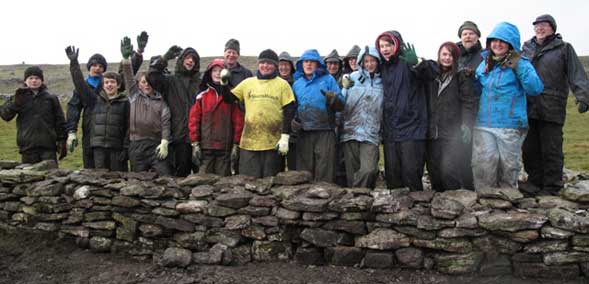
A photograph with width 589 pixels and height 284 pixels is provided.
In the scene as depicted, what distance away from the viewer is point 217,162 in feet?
25.1

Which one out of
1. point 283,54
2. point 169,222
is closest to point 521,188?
point 283,54

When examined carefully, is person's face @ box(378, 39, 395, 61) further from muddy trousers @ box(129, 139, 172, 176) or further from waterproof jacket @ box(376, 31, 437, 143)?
muddy trousers @ box(129, 139, 172, 176)

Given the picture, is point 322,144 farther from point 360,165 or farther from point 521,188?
point 521,188

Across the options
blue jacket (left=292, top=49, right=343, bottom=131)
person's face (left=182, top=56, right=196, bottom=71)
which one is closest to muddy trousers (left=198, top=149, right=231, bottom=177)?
blue jacket (left=292, top=49, right=343, bottom=131)

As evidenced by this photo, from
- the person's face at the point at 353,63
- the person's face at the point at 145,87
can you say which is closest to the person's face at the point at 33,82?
the person's face at the point at 145,87

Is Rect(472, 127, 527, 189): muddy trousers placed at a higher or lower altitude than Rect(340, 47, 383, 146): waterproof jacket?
lower

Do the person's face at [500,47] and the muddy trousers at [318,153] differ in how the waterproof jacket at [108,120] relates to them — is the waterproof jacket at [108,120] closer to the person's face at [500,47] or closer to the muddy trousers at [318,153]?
the muddy trousers at [318,153]

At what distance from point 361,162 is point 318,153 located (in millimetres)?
706

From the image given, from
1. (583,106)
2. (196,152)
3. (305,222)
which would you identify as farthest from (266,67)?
(583,106)

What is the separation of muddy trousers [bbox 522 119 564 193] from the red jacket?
4384 mm

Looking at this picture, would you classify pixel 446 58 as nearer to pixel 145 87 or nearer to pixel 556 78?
pixel 556 78

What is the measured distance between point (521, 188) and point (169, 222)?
504cm

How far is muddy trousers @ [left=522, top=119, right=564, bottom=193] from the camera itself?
6.99 m

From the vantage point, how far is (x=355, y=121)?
6.92 meters
